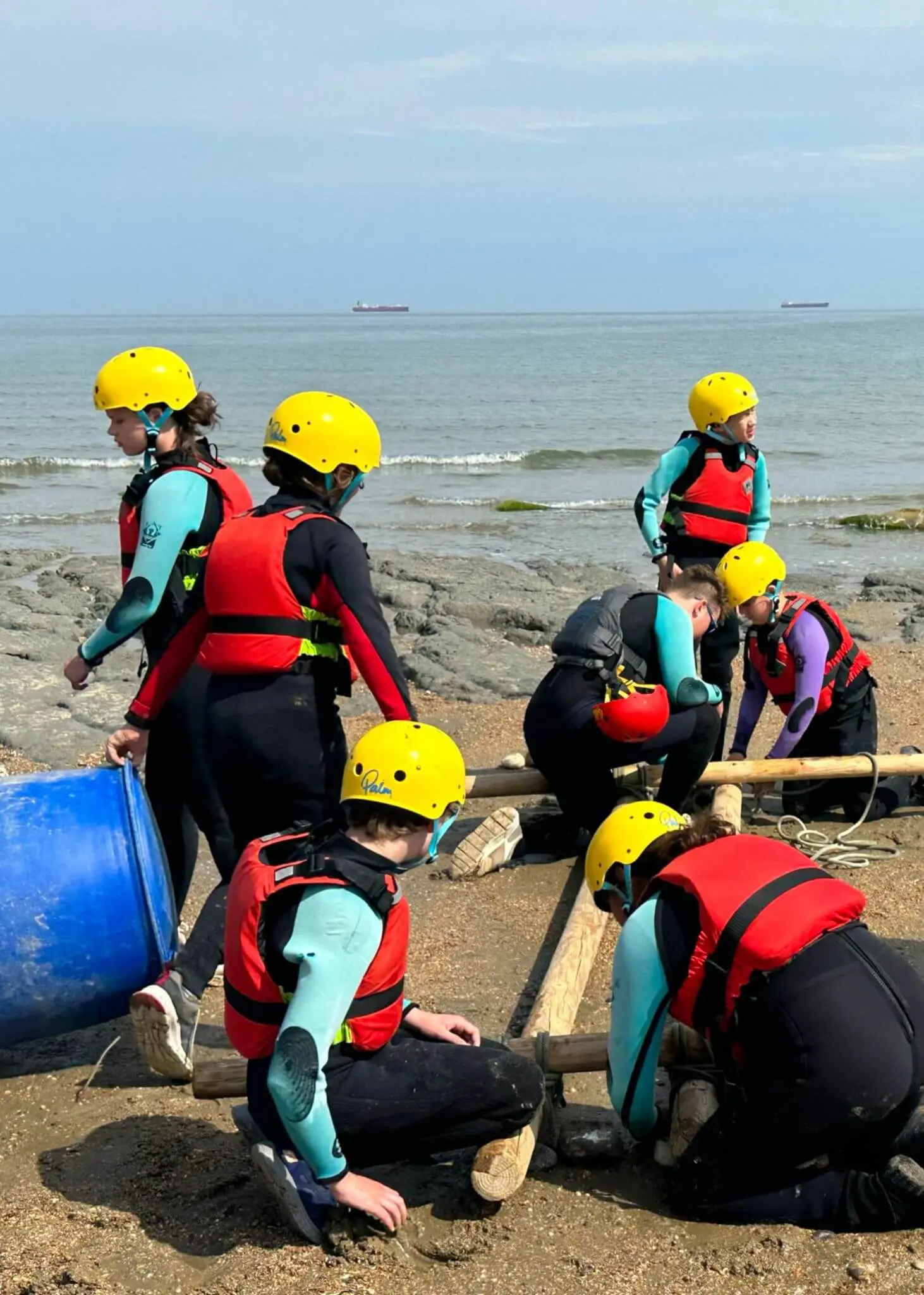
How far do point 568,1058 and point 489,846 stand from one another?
Result: 2.25 metres

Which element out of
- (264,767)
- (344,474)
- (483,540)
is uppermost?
(344,474)

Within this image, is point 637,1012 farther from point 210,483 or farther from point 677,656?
point 677,656

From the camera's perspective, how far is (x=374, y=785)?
10.7 ft

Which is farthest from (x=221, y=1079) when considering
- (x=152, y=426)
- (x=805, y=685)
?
(x=805, y=685)

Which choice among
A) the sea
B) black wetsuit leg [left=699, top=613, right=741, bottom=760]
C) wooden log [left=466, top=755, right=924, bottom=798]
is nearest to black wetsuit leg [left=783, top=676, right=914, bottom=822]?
wooden log [left=466, top=755, right=924, bottom=798]

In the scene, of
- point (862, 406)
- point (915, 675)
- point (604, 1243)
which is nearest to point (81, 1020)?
point (604, 1243)

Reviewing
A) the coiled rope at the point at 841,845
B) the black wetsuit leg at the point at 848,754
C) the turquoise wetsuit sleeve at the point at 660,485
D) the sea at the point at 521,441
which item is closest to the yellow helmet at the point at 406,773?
the coiled rope at the point at 841,845

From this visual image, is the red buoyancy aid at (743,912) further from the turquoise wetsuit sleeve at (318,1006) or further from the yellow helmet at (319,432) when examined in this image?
the yellow helmet at (319,432)

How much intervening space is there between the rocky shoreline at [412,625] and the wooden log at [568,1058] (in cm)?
424

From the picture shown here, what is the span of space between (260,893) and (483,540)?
14558 mm

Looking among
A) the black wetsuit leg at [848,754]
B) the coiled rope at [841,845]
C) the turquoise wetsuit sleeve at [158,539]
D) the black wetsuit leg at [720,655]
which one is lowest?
the coiled rope at [841,845]

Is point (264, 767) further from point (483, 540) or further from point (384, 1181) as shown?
point (483, 540)

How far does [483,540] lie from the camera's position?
57.8 ft

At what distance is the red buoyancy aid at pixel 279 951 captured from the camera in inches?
126
